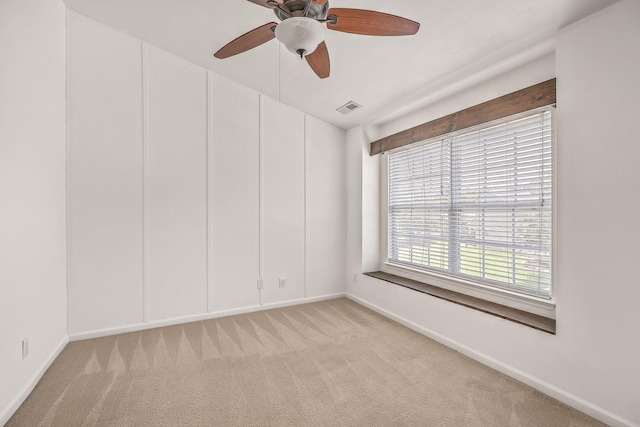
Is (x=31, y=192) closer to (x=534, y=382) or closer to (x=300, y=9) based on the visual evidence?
(x=300, y=9)

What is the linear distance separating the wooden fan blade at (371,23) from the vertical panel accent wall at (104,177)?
2.54m

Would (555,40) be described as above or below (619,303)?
above

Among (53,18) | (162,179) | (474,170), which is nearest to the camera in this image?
(53,18)

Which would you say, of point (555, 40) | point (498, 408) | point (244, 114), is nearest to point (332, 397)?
point (498, 408)

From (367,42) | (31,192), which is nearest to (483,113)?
(367,42)

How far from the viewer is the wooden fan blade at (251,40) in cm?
180

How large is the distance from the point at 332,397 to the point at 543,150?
2374 mm

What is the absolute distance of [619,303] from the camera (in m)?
1.75

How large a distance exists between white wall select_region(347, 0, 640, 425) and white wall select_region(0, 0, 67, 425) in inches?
133

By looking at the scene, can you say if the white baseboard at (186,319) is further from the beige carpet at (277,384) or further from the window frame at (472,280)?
the window frame at (472,280)

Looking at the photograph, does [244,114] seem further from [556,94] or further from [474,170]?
[556,94]

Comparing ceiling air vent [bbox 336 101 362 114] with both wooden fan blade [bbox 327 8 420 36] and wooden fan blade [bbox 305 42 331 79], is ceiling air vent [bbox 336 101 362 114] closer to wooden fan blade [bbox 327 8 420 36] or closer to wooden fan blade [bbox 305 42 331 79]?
wooden fan blade [bbox 305 42 331 79]

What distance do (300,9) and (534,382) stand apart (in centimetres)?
278

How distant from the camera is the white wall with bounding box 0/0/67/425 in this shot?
186 centimetres
